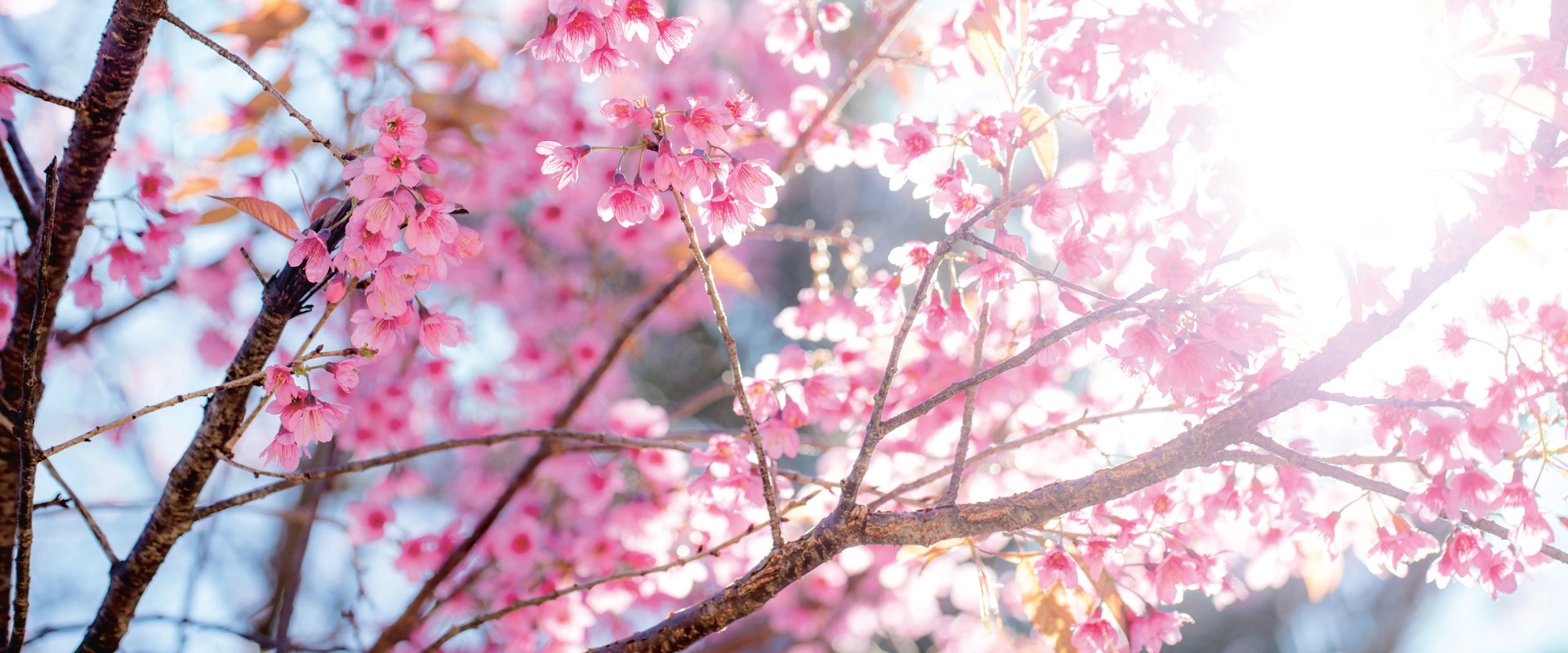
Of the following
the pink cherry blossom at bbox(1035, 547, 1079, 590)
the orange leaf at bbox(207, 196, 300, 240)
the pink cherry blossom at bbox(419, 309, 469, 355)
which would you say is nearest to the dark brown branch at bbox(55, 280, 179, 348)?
the orange leaf at bbox(207, 196, 300, 240)

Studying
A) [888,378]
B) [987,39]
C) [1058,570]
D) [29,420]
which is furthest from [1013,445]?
[29,420]

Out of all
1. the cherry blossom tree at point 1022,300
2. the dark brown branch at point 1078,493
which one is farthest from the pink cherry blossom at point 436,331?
the dark brown branch at point 1078,493

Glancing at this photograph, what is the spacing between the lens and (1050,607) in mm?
1265

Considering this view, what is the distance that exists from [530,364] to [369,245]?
200 centimetres

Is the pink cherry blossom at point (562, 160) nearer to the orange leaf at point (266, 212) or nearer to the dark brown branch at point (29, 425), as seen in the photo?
the orange leaf at point (266, 212)

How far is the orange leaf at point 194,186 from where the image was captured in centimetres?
186

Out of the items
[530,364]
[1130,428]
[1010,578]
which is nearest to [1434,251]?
[1130,428]

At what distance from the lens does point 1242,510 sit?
53.5 inches

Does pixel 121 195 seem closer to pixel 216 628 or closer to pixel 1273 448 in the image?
pixel 216 628

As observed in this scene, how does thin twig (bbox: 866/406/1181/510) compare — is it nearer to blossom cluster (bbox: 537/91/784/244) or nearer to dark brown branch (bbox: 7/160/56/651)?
blossom cluster (bbox: 537/91/784/244)

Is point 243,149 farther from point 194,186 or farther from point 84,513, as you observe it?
point 84,513

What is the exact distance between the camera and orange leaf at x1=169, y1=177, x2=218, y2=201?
186 cm

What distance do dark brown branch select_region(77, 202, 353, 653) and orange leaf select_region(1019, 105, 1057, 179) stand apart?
90 centimetres

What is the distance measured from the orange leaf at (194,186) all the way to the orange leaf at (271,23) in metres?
0.32
